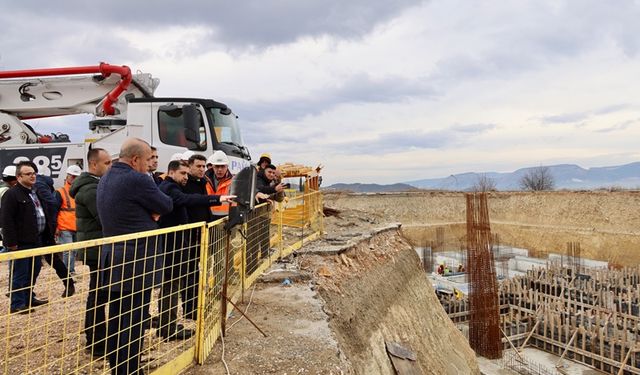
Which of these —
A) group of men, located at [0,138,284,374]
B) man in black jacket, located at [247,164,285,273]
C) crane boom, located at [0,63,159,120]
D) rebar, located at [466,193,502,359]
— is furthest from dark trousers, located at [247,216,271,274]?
rebar, located at [466,193,502,359]

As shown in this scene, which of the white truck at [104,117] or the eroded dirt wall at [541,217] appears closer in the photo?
the white truck at [104,117]

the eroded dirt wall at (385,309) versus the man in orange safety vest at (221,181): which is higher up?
the man in orange safety vest at (221,181)

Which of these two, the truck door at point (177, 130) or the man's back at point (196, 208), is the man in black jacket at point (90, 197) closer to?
the man's back at point (196, 208)

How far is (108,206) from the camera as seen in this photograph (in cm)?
255

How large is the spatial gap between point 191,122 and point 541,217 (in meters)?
32.2

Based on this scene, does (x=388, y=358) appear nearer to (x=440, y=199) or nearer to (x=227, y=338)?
(x=227, y=338)

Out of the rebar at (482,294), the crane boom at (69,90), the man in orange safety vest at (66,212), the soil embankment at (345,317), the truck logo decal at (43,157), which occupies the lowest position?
the rebar at (482,294)

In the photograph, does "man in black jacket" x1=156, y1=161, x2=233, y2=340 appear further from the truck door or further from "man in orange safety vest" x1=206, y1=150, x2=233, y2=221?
the truck door

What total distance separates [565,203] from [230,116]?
31.1m

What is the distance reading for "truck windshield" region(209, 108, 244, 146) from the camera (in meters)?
7.51

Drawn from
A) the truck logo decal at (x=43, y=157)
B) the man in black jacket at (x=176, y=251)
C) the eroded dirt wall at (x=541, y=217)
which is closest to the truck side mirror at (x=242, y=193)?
the man in black jacket at (x=176, y=251)

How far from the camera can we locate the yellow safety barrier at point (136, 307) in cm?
238

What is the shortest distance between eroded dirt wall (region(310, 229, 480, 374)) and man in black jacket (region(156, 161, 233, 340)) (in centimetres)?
159

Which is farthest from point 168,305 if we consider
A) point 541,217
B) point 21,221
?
point 541,217
